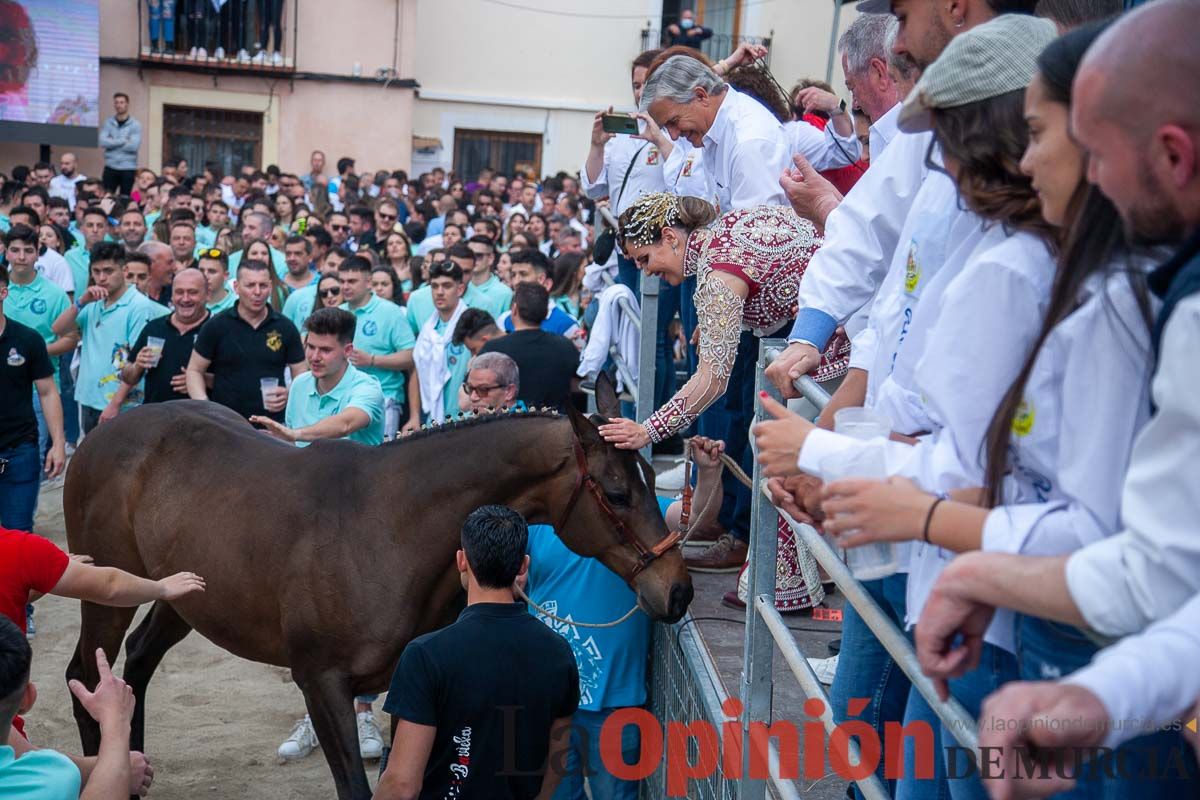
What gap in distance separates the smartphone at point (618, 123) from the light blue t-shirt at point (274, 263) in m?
5.59

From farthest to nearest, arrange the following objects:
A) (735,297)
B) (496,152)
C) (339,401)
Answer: (496,152), (339,401), (735,297)

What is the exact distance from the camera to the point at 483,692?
13.0 feet

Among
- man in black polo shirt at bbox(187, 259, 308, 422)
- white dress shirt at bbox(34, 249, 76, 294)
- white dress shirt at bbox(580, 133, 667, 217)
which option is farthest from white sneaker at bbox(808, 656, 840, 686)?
white dress shirt at bbox(34, 249, 76, 294)

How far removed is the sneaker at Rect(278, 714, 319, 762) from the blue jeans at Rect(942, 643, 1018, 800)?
4.91m

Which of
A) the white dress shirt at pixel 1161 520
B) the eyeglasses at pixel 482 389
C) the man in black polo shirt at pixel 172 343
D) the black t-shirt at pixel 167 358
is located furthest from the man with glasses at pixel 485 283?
the white dress shirt at pixel 1161 520

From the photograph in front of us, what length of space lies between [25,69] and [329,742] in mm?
21815

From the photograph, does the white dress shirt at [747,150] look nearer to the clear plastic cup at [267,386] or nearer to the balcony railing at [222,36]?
the clear plastic cup at [267,386]

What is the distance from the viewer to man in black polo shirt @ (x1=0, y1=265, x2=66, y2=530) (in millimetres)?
7926

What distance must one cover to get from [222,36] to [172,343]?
18737mm

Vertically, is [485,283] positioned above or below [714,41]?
below

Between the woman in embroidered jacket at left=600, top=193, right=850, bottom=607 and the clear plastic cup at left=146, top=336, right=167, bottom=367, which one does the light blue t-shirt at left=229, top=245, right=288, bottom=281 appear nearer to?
the clear plastic cup at left=146, top=336, right=167, bottom=367

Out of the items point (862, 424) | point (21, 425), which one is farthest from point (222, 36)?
point (862, 424)

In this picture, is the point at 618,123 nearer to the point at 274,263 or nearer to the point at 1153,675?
the point at 1153,675

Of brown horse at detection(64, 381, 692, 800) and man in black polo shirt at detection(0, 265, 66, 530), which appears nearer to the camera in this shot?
brown horse at detection(64, 381, 692, 800)
